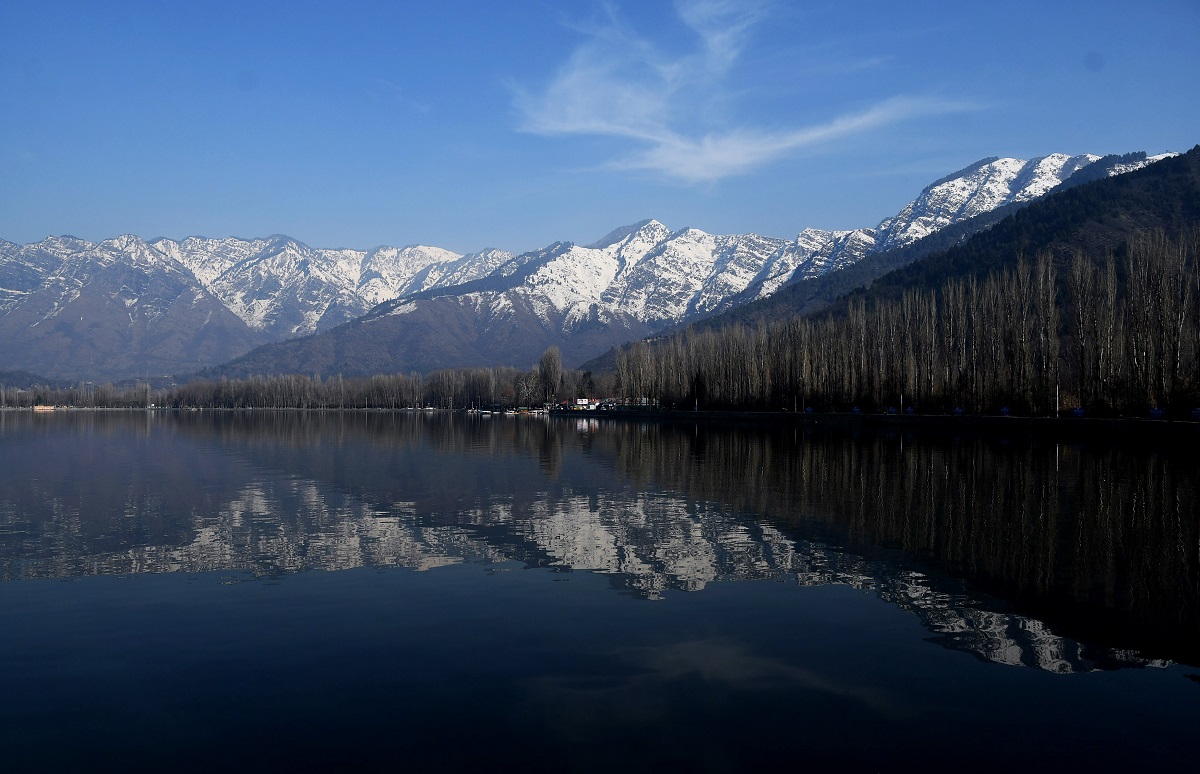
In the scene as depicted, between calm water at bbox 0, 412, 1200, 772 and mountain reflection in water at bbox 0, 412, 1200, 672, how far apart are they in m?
0.13

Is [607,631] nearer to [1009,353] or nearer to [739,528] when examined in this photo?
[739,528]

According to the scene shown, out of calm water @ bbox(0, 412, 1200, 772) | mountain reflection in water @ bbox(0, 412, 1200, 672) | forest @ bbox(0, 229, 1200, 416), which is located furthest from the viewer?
forest @ bbox(0, 229, 1200, 416)

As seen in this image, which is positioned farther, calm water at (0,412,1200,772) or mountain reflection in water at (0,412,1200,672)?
mountain reflection in water at (0,412,1200,672)

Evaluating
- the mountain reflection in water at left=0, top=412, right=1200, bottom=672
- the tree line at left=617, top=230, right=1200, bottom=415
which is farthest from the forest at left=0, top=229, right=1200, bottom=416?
the mountain reflection in water at left=0, top=412, right=1200, bottom=672

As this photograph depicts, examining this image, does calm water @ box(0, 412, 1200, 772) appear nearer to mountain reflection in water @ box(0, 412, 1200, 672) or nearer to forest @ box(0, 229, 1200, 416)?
mountain reflection in water @ box(0, 412, 1200, 672)

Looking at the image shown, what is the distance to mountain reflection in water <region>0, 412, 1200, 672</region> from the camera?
15914 millimetres

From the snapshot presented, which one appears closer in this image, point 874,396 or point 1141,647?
point 1141,647

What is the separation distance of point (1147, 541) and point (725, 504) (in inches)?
490

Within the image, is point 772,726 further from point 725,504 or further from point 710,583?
point 725,504

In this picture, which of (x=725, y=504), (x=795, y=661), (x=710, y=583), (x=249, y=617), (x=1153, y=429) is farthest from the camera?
(x=1153, y=429)

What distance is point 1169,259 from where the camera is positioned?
223ft

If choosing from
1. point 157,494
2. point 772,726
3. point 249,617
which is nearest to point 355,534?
point 249,617

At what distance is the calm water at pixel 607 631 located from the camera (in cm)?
1012

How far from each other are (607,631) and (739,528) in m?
10.9
